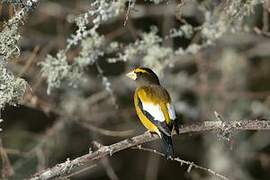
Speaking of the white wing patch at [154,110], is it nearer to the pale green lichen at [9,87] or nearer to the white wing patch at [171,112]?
the white wing patch at [171,112]

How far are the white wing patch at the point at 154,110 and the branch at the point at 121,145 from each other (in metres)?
0.23

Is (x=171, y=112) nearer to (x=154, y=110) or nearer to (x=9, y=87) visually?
(x=154, y=110)

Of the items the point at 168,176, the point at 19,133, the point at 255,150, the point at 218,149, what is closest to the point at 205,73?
the point at 218,149

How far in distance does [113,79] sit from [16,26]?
3.56m

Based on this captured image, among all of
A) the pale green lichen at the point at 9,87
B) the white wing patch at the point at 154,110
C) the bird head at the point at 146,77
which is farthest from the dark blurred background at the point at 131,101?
the pale green lichen at the point at 9,87

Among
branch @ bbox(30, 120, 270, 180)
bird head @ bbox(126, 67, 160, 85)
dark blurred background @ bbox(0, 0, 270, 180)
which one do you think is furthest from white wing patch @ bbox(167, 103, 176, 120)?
dark blurred background @ bbox(0, 0, 270, 180)

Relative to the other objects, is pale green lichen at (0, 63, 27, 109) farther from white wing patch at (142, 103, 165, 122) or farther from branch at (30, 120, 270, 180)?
white wing patch at (142, 103, 165, 122)

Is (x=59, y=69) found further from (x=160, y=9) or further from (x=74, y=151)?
(x=74, y=151)

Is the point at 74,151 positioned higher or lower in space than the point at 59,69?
higher

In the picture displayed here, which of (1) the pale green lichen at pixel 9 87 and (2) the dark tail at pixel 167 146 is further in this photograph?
(2) the dark tail at pixel 167 146

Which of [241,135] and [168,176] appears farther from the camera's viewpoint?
[168,176]

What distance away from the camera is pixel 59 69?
4672 mm

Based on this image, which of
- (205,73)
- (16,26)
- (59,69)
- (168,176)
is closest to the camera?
(16,26)

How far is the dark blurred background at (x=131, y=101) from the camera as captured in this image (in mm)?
6402
